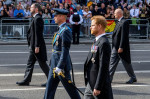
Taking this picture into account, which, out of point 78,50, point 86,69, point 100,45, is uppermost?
point 100,45

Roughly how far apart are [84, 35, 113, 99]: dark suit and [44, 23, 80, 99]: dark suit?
1048 millimetres

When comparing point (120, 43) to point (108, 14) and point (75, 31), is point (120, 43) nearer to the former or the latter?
point (75, 31)

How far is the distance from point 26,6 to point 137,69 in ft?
37.1

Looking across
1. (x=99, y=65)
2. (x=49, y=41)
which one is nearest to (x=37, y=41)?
→ (x=99, y=65)

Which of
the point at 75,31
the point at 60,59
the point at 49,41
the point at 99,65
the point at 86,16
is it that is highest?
the point at 99,65

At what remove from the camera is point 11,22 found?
2056cm

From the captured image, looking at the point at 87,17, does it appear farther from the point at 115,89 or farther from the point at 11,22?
the point at 115,89

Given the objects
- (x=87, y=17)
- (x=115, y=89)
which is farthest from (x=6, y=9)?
(x=115, y=89)

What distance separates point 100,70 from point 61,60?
134cm

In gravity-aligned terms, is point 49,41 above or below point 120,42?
below

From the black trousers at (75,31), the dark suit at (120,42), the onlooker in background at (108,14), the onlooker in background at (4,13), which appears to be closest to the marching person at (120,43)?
the dark suit at (120,42)

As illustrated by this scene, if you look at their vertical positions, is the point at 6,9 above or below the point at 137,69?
above

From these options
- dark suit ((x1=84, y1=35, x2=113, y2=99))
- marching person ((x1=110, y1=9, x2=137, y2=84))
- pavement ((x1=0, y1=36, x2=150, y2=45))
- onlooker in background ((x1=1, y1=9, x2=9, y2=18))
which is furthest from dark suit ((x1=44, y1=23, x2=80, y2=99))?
onlooker in background ((x1=1, y1=9, x2=9, y2=18))

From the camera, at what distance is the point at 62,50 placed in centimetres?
679
